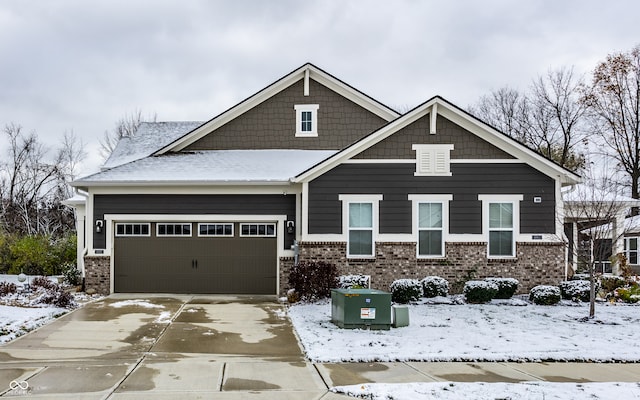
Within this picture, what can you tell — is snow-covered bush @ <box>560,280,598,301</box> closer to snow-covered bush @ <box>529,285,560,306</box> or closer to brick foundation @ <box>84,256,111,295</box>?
snow-covered bush @ <box>529,285,560,306</box>

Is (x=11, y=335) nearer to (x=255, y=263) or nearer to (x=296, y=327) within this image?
(x=296, y=327)

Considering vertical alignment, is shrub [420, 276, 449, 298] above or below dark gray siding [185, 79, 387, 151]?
below

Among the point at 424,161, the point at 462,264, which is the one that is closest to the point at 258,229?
the point at 424,161

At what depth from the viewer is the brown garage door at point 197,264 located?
16969mm

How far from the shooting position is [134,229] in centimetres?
1709

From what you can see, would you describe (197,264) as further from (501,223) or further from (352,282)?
(501,223)

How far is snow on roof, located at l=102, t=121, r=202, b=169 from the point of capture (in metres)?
20.7

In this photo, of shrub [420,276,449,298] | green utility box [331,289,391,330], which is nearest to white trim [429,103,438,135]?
shrub [420,276,449,298]

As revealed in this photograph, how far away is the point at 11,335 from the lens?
1034 cm

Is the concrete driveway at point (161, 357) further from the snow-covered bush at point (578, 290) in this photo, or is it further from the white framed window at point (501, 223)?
the snow-covered bush at point (578, 290)

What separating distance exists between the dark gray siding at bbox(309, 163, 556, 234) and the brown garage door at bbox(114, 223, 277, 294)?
8.09ft

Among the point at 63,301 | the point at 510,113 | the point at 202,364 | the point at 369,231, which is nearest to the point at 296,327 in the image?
the point at 202,364

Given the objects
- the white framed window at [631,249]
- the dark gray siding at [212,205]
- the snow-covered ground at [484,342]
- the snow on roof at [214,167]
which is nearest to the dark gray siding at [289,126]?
the snow on roof at [214,167]

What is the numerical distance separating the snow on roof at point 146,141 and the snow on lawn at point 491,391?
1548 cm
